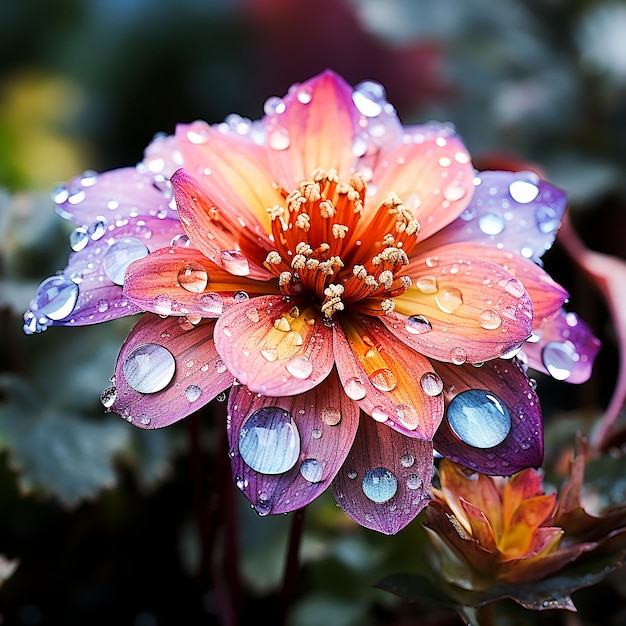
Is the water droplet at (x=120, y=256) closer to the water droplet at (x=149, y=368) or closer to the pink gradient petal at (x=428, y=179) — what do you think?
the water droplet at (x=149, y=368)

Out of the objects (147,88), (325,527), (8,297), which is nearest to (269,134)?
(8,297)

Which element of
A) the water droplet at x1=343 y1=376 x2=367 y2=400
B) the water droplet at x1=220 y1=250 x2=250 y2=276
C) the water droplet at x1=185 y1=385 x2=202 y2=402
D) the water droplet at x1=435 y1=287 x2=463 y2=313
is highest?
the water droplet at x1=220 y1=250 x2=250 y2=276

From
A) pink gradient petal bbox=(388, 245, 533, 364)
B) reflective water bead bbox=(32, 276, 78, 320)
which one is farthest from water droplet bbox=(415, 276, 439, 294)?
reflective water bead bbox=(32, 276, 78, 320)

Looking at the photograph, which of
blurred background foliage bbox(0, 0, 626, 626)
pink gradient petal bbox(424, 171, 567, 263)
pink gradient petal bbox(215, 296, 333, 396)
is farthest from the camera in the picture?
blurred background foliage bbox(0, 0, 626, 626)

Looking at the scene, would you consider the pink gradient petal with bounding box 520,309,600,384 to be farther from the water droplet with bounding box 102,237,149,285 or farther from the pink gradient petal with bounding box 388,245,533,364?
A: the water droplet with bounding box 102,237,149,285

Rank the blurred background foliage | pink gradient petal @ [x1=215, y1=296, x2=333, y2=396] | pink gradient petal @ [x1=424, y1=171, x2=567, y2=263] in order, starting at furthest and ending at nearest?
the blurred background foliage < pink gradient petal @ [x1=424, y1=171, x2=567, y2=263] < pink gradient petal @ [x1=215, y1=296, x2=333, y2=396]

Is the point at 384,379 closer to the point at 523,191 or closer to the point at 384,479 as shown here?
the point at 384,479

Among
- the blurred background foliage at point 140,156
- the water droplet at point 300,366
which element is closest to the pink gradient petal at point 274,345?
the water droplet at point 300,366
